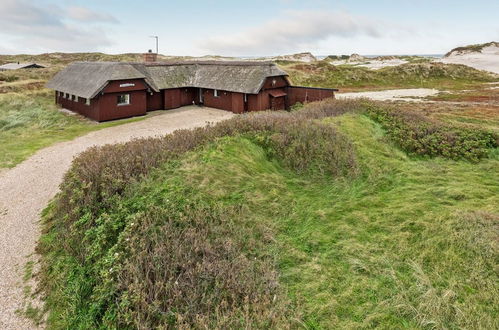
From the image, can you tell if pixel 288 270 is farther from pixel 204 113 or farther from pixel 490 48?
pixel 490 48

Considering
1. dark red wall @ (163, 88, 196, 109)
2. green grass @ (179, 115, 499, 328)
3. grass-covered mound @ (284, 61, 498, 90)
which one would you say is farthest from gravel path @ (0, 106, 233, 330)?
grass-covered mound @ (284, 61, 498, 90)

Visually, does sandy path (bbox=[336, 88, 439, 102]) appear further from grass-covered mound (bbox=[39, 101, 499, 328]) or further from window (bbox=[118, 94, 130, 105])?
grass-covered mound (bbox=[39, 101, 499, 328])

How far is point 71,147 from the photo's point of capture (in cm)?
1814

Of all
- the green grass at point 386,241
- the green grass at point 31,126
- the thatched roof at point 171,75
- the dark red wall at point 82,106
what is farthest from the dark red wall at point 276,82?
Answer: the green grass at point 386,241

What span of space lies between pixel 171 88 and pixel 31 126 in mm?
12424

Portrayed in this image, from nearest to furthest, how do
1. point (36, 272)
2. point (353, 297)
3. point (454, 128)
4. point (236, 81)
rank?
point (353, 297), point (36, 272), point (454, 128), point (236, 81)

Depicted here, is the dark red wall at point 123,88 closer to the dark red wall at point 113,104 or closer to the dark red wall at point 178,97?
the dark red wall at point 113,104

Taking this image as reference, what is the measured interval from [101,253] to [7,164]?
41.0ft

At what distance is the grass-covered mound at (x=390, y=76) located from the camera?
54.8 m

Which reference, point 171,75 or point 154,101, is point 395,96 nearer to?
point 171,75

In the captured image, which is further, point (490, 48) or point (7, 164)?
point (490, 48)

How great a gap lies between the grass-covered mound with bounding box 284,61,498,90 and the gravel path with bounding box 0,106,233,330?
39.4 metres

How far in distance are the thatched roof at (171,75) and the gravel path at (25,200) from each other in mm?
5288

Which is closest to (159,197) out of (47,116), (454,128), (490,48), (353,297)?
(353,297)
